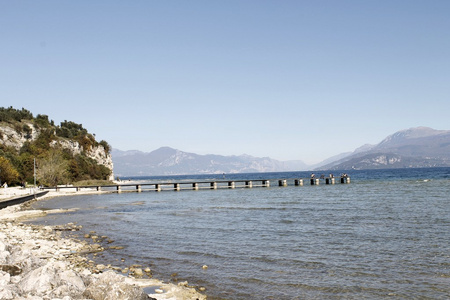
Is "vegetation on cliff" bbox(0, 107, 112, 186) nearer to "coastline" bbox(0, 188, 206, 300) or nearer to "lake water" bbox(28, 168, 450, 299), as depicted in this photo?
"lake water" bbox(28, 168, 450, 299)

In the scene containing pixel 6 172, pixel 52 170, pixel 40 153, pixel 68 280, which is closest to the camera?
pixel 68 280

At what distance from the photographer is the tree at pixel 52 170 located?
9019cm

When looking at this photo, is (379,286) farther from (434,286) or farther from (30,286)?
(30,286)

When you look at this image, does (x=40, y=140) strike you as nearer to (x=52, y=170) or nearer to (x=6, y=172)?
(x=52, y=170)

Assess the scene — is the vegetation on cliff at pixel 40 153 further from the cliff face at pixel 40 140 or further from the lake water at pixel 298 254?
the lake water at pixel 298 254

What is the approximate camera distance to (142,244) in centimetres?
2094

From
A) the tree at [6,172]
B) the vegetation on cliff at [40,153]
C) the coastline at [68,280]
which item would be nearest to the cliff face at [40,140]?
the vegetation on cliff at [40,153]

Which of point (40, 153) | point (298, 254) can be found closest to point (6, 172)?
point (40, 153)

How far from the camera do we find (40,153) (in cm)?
9856

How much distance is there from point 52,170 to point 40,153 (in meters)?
9.71

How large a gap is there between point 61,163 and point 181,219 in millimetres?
73810

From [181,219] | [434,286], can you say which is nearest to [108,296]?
[434,286]

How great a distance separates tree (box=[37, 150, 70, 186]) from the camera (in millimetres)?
90188

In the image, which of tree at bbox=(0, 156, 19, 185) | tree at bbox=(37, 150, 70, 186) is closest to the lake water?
tree at bbox=(0, 156, 19, 185)
